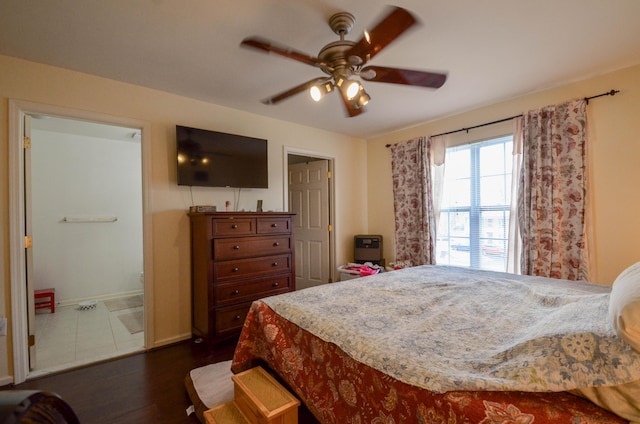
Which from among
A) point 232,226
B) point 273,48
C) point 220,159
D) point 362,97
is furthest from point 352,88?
point 220,159

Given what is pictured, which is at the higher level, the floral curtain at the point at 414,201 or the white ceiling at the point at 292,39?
the white ceiling at the point at 292,39

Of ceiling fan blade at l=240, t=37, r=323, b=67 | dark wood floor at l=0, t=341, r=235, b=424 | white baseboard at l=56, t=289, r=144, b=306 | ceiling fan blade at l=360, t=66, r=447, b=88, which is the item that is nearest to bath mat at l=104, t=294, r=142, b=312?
white baseboard at l=56, t=289, r=144, b=306

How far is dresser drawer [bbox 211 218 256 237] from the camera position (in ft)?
8.41

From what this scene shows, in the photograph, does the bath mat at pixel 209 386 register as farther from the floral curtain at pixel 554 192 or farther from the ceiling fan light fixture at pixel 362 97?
the floral curtain at pixel 554 192

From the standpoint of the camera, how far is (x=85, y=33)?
186 centimetres

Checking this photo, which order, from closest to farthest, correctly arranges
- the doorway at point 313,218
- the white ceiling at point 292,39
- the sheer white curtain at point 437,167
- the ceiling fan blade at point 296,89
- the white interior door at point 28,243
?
1. the white ceiling at point 292,39
2. the ceiling fan blade at point 296,89
3. the white interior door at point 28,243
4. the sheer white curtain at point 437,167
5. the doorway at point 313,218

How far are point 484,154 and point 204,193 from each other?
316 centimetres

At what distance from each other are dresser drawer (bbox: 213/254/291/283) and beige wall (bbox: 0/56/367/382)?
20.5 inches

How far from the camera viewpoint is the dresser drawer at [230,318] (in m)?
2.55

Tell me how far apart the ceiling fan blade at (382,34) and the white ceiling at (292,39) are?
0.06m

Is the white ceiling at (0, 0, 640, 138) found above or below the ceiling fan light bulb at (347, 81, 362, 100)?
above

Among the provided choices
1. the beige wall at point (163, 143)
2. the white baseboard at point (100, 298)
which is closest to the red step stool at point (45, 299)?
the white baseboard at point (100, 298)

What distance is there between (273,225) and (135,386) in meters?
1.68

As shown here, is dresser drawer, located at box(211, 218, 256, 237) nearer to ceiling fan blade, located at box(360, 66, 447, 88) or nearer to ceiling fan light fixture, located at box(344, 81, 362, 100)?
ceiling fan light fixture, located at box(344, 81, 362, 100)
